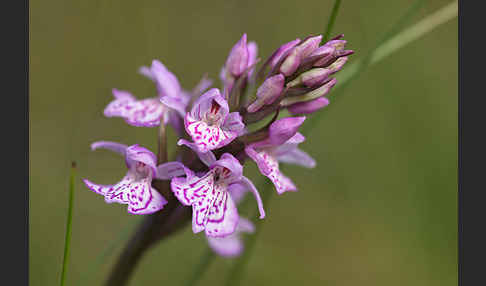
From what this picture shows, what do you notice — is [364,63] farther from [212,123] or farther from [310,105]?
[212,123]

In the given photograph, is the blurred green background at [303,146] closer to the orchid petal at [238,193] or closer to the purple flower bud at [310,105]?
the orchid petal at [238,193]

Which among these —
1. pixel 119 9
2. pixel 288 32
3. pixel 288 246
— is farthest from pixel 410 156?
pixel 119 9

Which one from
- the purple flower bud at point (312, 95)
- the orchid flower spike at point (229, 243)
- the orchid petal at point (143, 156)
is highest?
the purple flower bud at point (312, 95)

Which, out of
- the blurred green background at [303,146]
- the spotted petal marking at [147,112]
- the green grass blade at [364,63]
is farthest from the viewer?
the blurred green background at [303,146]

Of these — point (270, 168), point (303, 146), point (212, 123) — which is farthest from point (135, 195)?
point (303, 146)

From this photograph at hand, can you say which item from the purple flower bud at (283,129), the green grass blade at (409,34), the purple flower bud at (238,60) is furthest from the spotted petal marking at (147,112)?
the green grass blade at (409,34)

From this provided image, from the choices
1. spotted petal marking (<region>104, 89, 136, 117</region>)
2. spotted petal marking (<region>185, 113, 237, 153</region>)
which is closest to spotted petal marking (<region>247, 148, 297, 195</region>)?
spotted petal marking (<region>185, 113, 237, 153</region>)

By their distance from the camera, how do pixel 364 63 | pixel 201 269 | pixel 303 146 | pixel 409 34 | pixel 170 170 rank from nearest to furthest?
1. pixel 170 170
2. pixel 364 63
3. pixel 201 269
4. pixel 409 34
5. pixel 303 146

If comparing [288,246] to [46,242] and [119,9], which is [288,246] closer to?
[46,242]

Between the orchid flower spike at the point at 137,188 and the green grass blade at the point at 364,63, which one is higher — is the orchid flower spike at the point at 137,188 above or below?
below
